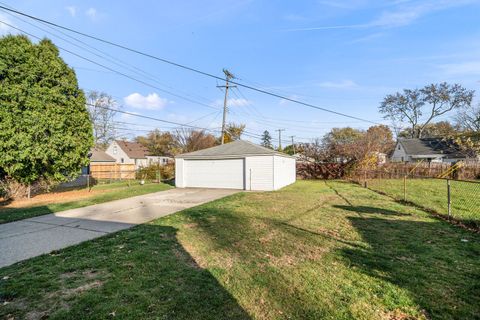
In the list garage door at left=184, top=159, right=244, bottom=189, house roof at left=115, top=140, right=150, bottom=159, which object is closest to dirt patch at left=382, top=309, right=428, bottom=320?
garage door at left=184, top=159, right=244, bottom=189

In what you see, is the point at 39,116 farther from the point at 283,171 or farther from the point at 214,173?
the point at 283,171

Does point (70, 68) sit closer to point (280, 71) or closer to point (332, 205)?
point (280, 71)

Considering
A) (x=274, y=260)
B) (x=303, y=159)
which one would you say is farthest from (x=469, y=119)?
(x=274, y=260)

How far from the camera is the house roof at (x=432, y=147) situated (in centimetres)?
2622

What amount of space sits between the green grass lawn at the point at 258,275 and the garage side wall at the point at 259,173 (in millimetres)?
8020

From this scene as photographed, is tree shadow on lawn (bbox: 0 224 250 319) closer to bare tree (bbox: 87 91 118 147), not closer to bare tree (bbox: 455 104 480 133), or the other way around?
bare tree (bbox: 87 91 118 147)

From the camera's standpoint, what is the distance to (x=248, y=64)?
17.5 meters

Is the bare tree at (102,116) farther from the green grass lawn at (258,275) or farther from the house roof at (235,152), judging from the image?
the green grass lawn at (258,275)

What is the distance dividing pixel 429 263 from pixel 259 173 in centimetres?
1075

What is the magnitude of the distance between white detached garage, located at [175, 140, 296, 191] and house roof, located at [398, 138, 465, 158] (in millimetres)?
20707

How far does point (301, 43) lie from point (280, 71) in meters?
3.43

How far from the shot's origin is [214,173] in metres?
15.6

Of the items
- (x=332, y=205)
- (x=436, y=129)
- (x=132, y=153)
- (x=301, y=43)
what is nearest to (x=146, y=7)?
(x=301, y=43)

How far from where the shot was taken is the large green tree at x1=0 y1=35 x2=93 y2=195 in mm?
9609
